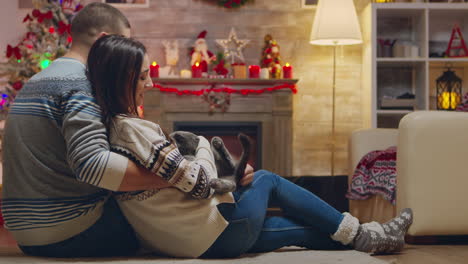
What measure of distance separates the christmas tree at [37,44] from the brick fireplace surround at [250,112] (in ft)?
2.93

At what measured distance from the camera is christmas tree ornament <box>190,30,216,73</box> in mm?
4742

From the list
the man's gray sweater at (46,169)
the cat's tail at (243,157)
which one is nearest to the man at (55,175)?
the man's gray sweater at (46,169)

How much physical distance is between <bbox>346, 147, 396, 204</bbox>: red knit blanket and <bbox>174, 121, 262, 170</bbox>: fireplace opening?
126 centimetres

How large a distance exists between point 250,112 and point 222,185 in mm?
3111

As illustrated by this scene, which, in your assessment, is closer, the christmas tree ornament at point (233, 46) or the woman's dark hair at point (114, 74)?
the woman's dark hair at point (114, 74)

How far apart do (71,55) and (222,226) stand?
77 cm

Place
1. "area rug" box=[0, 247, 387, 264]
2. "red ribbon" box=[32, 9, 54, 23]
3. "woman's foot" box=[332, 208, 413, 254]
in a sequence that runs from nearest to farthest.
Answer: "area rug" box=[0, 247, 387, 264]
"woman's foot" box=[332, 208, 413, 254]
"red ribbon" box=[32, 9, 54, 23]

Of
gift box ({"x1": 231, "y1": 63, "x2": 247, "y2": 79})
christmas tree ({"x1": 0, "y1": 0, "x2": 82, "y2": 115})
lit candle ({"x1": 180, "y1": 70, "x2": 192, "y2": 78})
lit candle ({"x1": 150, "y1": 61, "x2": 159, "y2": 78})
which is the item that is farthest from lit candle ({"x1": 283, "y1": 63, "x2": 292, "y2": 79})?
christmas tree ({"x1": 0, "y1": 0, "x2": 82, "y2": 115})

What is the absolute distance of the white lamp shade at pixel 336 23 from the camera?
175 inches

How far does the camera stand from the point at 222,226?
1.73 meters

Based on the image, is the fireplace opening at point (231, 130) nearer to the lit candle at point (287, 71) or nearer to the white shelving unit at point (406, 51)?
the lit candle at point (287, 71)

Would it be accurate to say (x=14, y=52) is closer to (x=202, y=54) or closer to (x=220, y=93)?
(x=202, y=54)

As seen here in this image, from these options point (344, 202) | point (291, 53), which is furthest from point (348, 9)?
point (344, 202)

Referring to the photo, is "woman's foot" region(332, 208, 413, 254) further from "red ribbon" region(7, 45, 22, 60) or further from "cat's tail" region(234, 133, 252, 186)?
"red ribbon" region(7, 45, 22, 60)
